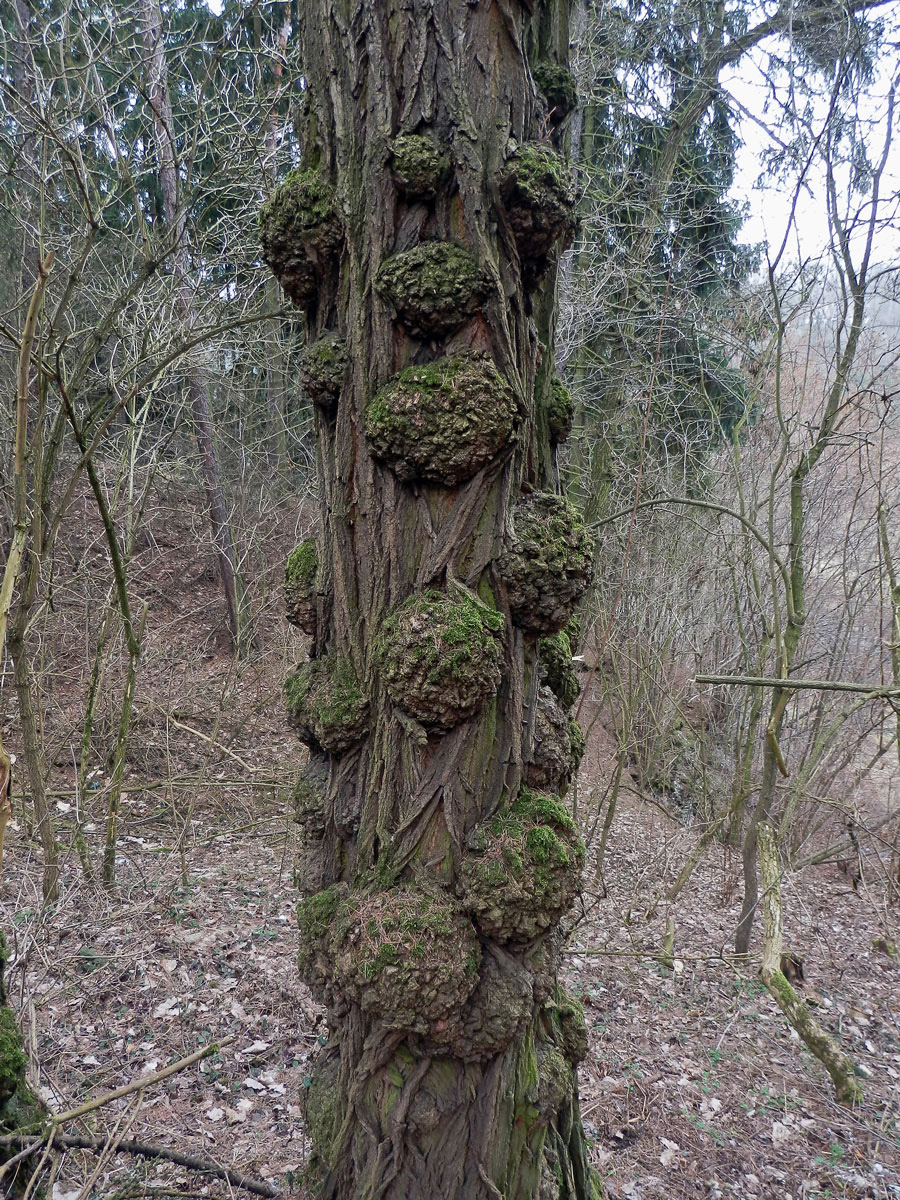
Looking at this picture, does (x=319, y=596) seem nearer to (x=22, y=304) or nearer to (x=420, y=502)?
(x=420, y=502)

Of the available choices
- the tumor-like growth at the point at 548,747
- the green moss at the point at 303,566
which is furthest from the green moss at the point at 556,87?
the tumor-like growth at the point at 548,747

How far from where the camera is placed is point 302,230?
67.7 inches

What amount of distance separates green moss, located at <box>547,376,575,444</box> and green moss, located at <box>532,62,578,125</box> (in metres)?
0.67

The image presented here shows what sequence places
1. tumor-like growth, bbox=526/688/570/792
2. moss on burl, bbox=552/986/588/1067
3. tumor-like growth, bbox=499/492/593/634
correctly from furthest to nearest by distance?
moss on burl, bbox=552/986/588/1067 < tumor-like growth, bbox=526/688/570/792 < tumor-like growth, bbox=499/492/593/634

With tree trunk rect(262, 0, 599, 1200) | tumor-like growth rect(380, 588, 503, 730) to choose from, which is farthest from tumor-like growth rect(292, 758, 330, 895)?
tumor-like growth rect(380, 588, 503, 730)

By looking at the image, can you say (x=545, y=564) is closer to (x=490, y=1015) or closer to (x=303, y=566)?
(x=303, y=566)

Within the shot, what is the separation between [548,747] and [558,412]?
856mm

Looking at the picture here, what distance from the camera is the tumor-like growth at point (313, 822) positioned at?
182 cm

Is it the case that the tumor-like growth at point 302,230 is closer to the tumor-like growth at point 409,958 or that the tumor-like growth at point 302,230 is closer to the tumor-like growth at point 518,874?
the tumor-like growth at point 518,874

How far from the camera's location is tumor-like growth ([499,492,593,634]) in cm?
169

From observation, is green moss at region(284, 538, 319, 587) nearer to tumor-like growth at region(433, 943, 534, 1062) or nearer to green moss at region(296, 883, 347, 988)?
green moss at region(296, 883, 347, 988)

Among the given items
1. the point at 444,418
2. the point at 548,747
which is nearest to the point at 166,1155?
the point at 548,747

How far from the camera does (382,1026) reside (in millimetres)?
1699

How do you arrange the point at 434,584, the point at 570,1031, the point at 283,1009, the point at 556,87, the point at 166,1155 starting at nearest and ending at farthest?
the point at 434,584, the point at 556,87, the point at 570,1031, the point at 166,1155, the point at 283,1009
